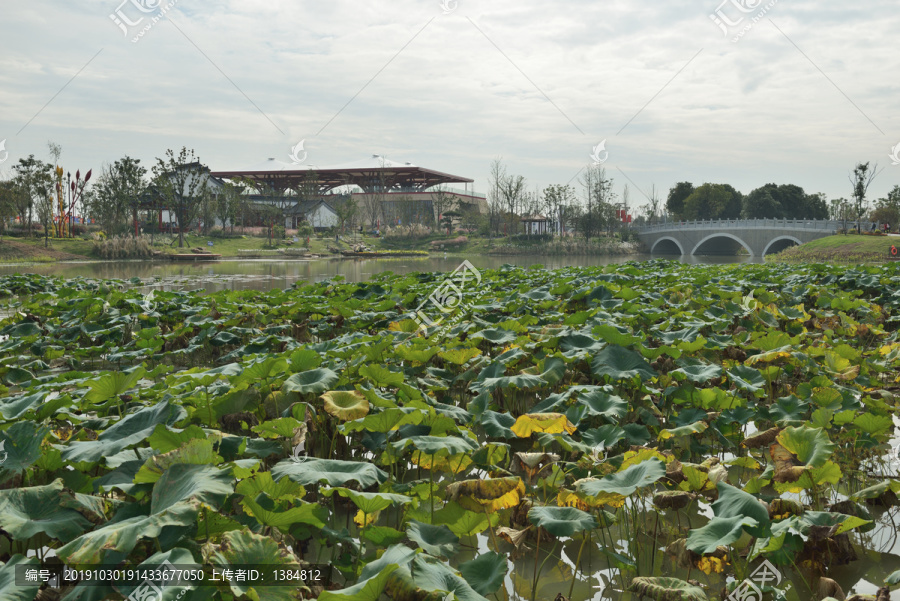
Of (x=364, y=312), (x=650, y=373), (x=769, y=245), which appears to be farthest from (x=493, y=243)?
(x=650, y=373)

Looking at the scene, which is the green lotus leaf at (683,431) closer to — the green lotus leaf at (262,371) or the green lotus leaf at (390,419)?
the green lotus leaf at (390,419)

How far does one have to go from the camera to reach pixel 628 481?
6.58ft

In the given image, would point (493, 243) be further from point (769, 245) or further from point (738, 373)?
point (738, 373)

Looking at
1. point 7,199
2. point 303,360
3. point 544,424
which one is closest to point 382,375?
point 303,360

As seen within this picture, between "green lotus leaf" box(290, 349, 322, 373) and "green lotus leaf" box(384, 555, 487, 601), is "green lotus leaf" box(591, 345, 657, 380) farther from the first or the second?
"green lotus leaf" box(384, 555, 487, 601)

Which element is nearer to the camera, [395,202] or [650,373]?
[650,373]

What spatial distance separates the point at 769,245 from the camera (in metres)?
37.2

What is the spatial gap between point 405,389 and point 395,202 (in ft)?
175

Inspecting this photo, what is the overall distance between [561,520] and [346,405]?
1208 millimetres

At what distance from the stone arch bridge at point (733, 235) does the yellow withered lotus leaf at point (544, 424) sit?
1480 inches

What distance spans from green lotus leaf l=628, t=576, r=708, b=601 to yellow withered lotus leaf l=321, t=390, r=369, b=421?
50.3 inches

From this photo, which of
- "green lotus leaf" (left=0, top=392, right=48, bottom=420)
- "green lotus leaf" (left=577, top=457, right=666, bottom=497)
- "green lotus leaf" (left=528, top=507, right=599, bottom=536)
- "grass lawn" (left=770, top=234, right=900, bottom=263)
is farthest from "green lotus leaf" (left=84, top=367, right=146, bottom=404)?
"grass lawn" (left=770, top=234, right=900, bottom=263)

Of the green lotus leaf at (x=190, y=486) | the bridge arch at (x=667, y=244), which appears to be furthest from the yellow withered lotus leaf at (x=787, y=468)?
the bridge arch at (x=667, y=244)

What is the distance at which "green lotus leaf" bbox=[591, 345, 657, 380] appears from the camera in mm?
3342
